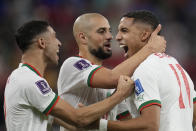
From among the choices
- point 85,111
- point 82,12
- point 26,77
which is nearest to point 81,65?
point 85,111

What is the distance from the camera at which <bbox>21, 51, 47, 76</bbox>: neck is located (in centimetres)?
471

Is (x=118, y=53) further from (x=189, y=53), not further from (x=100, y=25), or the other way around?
(x=100, y=25)

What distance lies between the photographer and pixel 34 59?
4.73m

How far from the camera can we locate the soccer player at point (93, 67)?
4.79m

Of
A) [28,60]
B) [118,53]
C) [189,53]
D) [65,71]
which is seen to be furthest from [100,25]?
[189,53]

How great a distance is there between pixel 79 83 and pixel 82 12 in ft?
23.2

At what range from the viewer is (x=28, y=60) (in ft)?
15.5

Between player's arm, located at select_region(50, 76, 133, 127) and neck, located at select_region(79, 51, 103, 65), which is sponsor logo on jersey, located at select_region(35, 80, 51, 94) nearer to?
player's arm, located at select_region(50, 76, 133, 127)

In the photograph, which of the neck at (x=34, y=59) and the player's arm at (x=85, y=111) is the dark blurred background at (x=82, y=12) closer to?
the neck at (x=34, y=59)

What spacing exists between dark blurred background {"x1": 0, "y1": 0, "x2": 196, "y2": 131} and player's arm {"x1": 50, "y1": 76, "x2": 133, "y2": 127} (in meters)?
5.88

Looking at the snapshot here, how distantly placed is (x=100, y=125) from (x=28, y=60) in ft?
3.48

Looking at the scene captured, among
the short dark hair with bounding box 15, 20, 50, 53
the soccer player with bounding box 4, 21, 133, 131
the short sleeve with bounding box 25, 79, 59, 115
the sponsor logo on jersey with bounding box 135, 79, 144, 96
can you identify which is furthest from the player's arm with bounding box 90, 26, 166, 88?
the short dark hair with bounding box 15, 20, 50, 53

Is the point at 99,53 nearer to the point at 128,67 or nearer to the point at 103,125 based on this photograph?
the point at 128,67

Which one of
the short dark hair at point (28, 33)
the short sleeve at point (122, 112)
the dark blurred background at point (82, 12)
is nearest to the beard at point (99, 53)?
the short sleeve at point (122, 112)
